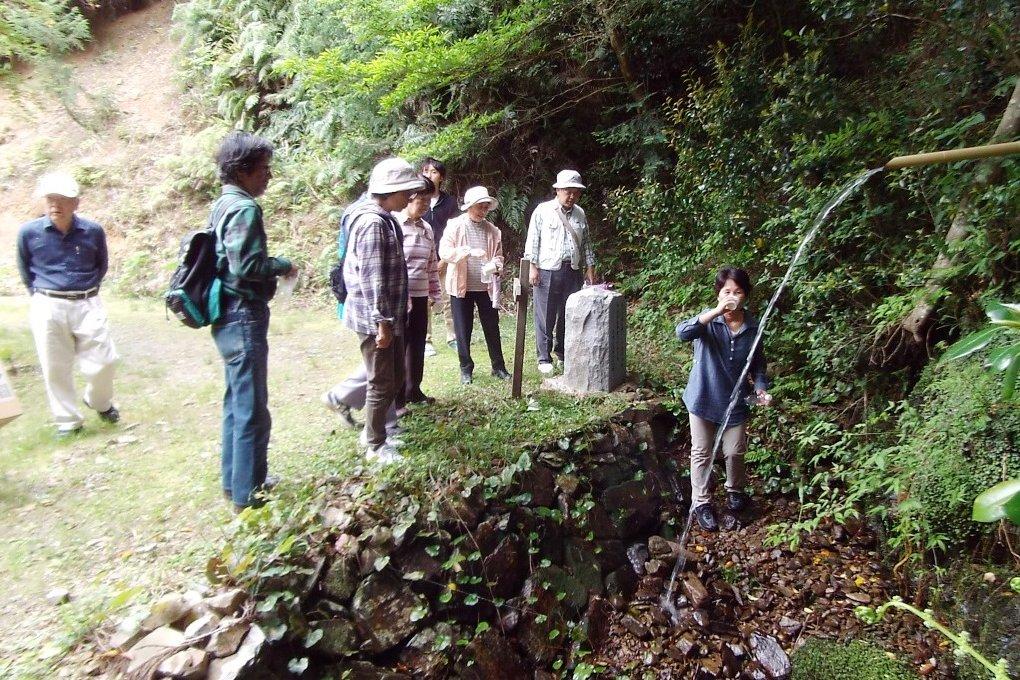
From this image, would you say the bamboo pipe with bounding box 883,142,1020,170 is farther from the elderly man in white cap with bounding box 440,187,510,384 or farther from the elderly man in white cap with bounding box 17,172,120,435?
the elderly man in white cap with bounding box 17,172,120,435

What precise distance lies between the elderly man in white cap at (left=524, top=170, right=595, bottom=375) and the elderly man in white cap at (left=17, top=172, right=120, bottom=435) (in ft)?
12.6

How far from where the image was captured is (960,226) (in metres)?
4.39

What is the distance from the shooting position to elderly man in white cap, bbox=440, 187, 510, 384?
542 centimetres

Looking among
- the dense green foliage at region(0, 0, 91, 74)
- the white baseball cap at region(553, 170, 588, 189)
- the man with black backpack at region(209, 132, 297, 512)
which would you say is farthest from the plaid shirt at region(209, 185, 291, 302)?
the dense green foliage at region(0, 0, 91, 74)

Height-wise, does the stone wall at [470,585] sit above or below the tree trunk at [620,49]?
below

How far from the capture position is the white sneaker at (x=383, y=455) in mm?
4004

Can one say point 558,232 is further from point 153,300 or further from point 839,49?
point 153,300

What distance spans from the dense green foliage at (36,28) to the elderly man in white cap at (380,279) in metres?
8.43

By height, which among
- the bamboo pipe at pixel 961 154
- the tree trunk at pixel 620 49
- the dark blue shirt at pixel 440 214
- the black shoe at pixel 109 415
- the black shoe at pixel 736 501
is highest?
the tree trunk at pixel 620 49

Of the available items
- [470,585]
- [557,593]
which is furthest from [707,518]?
[470,585]

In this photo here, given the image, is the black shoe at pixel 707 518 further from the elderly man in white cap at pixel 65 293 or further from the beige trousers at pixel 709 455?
the elderly man in white cap at pixel 65 293

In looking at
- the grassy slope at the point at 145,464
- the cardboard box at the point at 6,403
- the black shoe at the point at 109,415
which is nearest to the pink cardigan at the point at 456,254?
the grassy slope at the point at 145,464

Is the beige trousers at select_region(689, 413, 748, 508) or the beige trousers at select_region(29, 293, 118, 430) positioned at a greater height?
the beige trousers at select_region(29, 293, 118, 430)

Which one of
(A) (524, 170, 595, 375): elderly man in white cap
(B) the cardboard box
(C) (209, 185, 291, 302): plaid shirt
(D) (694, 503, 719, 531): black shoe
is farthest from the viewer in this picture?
(A) (524, 170, 595, 375): elderly man in white cap
